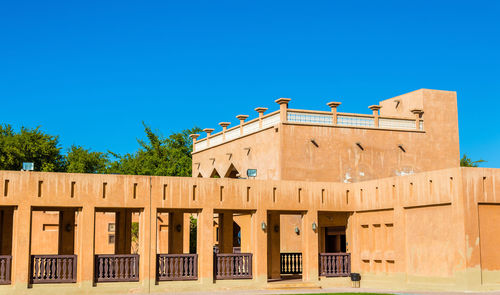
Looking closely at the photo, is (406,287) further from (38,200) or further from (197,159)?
(197,159)

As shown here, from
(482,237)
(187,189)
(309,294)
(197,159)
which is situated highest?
(197,159)

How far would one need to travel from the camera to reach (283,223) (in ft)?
101

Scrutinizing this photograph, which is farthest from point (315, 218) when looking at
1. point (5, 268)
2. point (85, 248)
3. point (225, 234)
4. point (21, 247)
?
point (5, 268)

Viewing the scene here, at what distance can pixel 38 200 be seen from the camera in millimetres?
21234

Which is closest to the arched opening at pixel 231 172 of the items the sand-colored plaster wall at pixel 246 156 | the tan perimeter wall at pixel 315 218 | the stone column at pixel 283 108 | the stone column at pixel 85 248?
the sand-colored plaster wall at pixel 246 156

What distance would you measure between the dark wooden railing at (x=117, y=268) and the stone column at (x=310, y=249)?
6.30m

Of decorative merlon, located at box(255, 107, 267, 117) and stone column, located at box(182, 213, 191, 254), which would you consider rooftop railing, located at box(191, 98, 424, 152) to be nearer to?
decorative merlon, located at box(255, 107, 267, 117)

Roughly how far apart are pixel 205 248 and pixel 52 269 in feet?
16.7

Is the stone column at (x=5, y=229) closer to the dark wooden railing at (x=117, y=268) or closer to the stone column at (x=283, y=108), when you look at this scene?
the dark wooden railing at (x=117, y=268)

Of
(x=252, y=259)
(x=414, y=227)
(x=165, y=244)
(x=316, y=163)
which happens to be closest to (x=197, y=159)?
(x=165, y=244)

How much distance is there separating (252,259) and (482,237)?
7925 millimetres

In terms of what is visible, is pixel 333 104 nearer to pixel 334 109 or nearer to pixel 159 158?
pixel 334 109

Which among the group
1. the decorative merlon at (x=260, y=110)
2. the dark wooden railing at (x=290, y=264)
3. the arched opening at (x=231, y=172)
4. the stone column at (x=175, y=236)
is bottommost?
the dark wooden railing at (x=290, y=264)

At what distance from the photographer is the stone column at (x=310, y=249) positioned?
81.3 ft
